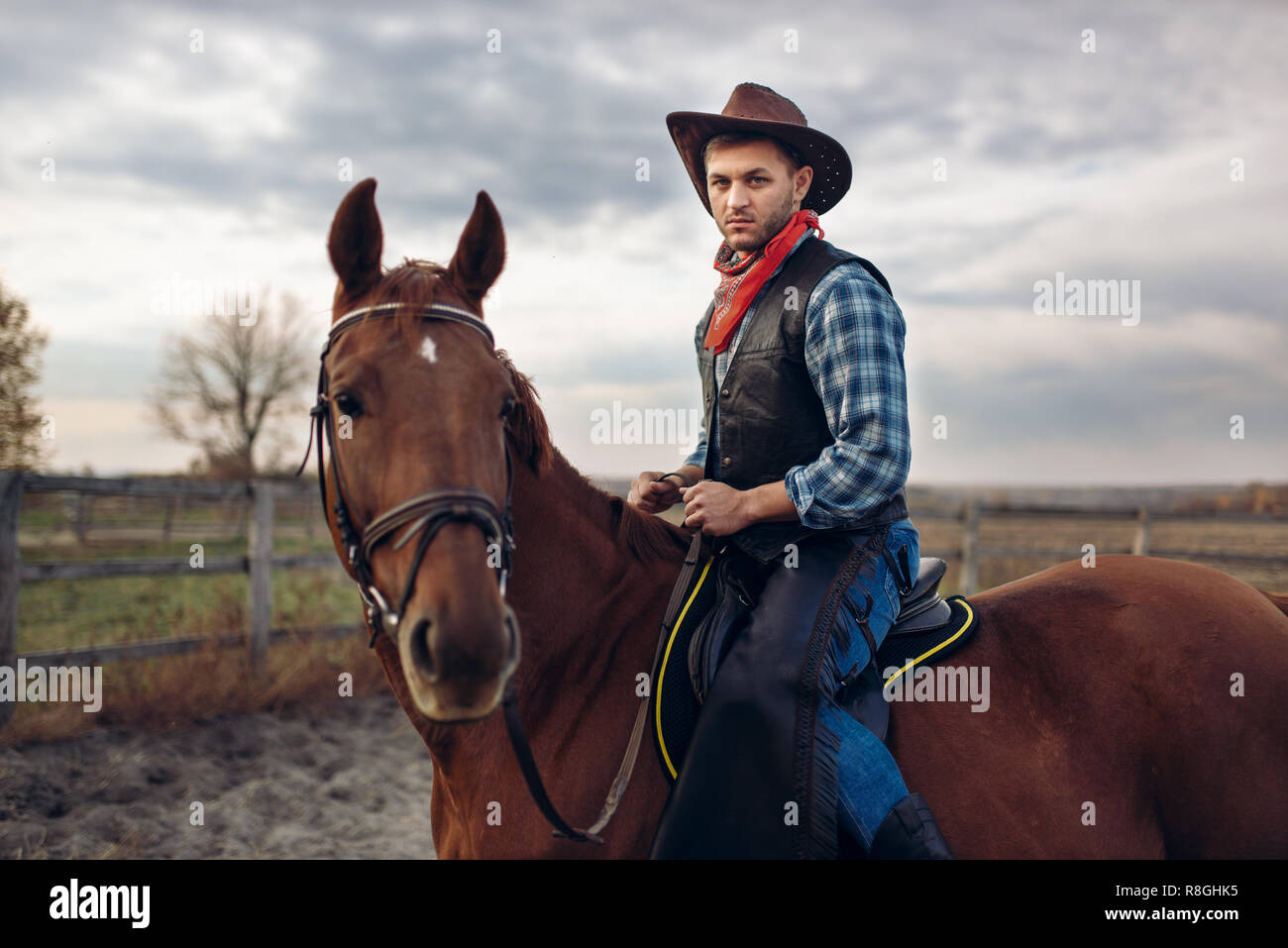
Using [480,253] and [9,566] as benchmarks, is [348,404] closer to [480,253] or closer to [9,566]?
[480,253]

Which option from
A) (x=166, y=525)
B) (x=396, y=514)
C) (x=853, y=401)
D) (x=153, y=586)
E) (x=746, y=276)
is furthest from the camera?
(x=166, y=525)

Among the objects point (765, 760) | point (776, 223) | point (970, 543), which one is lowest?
point (765, 760)

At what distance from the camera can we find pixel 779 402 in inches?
88.3

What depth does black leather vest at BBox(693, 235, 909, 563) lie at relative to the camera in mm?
2217

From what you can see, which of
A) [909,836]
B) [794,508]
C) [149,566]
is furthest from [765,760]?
[149,566]

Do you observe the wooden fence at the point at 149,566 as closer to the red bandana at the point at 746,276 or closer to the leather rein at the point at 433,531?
the leather rein at the point at 433,531

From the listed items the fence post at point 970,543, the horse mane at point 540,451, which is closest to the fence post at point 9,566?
the horse mane at point 540,451

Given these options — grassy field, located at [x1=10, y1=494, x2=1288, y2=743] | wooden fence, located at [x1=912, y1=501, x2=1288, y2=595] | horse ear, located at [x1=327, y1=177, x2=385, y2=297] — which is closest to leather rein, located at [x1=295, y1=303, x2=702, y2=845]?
horse ear, located at [x1=327, y1=177, x2=385, y2=297]

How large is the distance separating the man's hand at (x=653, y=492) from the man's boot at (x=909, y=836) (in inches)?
47.6

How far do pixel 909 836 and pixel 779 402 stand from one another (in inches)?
48.8

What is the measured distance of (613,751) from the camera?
6.84ft

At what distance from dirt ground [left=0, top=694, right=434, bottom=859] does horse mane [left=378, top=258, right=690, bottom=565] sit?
3348mm
